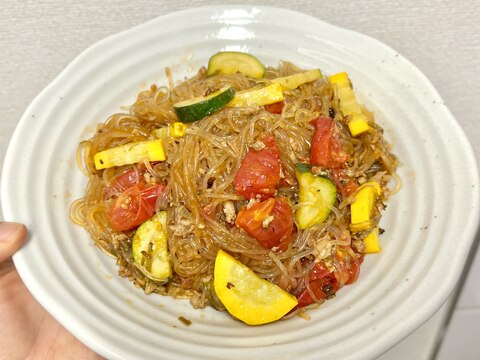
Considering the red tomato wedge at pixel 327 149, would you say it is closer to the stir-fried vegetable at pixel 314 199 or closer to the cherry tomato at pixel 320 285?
the stir-fried vegetable at pixel 314 199

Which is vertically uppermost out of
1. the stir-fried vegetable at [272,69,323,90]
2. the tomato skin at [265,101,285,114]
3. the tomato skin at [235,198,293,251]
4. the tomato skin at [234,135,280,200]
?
the stir-fried vegetable at [272,69,323,90]

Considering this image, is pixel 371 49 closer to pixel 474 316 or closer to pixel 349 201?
pixel 349 201

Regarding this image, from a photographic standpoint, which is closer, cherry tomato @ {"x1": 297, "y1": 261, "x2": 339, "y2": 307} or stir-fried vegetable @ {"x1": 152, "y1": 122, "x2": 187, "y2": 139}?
cherry tomato @ {"x1": 297, "y1": 261, "x2": 339, "y2": 307}

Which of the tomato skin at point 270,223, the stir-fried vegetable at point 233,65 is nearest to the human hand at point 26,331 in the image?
the tomato skin at point 270,223

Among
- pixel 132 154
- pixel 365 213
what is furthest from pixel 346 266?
pixel 132 154

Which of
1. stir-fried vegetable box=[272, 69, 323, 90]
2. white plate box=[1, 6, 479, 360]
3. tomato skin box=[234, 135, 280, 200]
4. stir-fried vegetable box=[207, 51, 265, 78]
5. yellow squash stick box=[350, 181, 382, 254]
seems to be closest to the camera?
white plate box=[1, 6, 479, 360]

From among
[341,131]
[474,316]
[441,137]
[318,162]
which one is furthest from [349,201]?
[474,316]

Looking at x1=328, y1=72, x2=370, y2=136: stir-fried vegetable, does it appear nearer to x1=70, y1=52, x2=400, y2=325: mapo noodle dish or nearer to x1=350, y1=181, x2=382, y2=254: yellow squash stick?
x1=70, y1=52, x2=400, y2=325: mapo noodle dish

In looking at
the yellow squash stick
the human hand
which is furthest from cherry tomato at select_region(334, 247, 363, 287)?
the human hand
